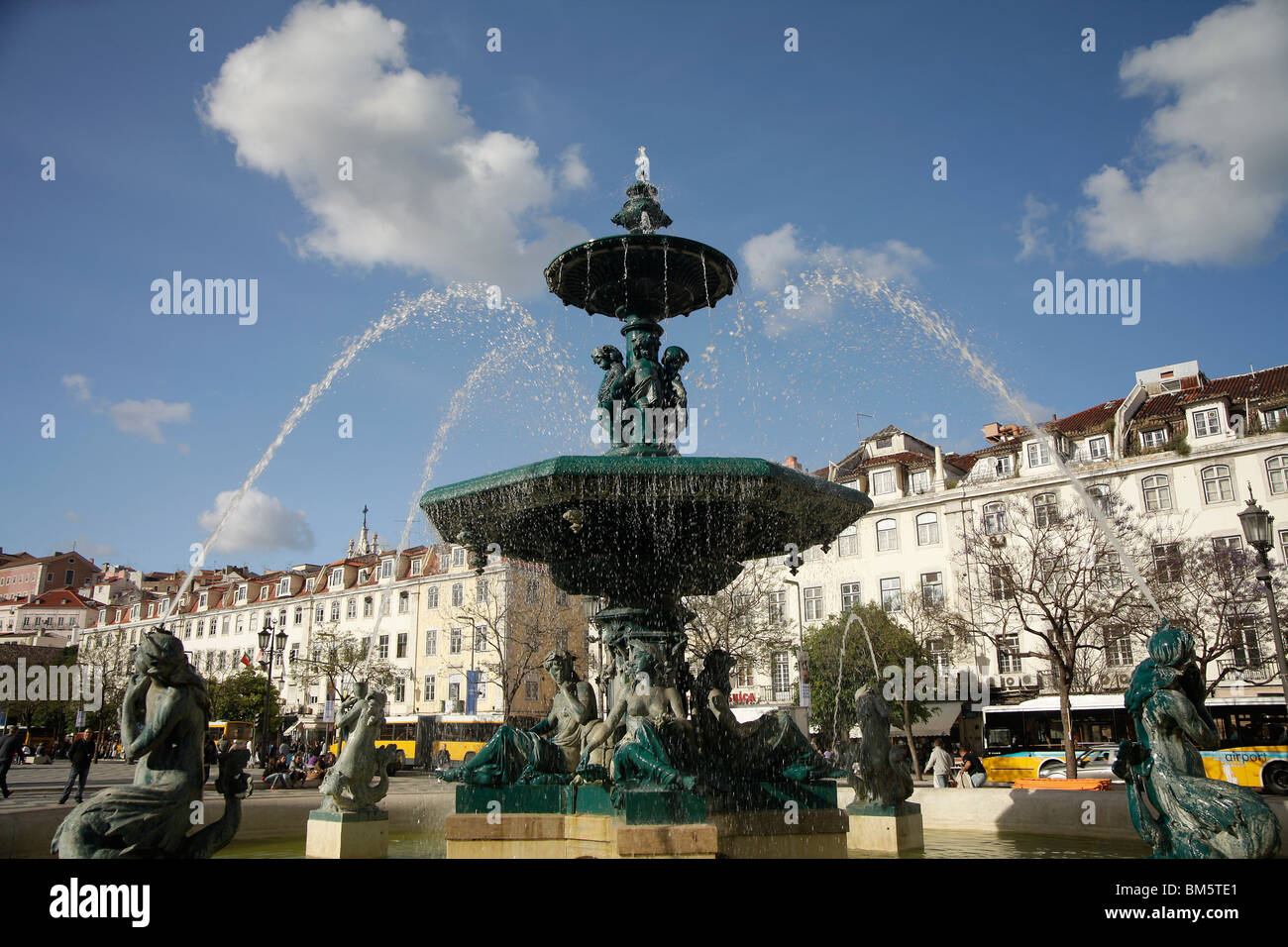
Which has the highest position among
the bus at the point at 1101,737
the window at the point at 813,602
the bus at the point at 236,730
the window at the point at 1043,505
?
the window at the point at 1043,505

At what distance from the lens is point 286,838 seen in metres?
10.8

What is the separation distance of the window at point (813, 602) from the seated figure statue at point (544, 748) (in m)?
38.8

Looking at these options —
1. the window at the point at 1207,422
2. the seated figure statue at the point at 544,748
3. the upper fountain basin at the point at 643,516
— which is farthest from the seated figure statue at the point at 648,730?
the window at the point at 1207,422

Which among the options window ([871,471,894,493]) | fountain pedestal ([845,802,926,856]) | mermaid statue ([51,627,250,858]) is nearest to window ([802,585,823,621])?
window ([871,471,894,493])

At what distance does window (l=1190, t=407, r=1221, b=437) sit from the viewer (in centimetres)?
3784

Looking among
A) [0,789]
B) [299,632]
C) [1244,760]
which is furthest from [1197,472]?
[299,632]

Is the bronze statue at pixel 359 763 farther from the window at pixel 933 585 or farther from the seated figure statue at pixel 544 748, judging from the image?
the window at pixel 933 585

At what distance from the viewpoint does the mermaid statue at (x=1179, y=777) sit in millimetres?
4934

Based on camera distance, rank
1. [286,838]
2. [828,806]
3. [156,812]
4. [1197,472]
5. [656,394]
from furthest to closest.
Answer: [1197,472], [286,838], [656,394], [828,806], [156,812]

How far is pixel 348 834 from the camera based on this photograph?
26.0ft

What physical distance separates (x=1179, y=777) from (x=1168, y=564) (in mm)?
29707

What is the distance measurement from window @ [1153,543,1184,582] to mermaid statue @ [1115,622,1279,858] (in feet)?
94.8

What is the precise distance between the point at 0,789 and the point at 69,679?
47.7m
